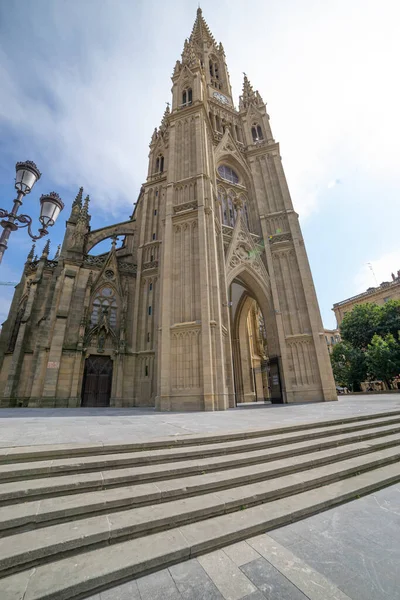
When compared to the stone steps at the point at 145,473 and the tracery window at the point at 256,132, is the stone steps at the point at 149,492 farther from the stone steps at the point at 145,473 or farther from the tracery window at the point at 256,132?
the tracery window at the point at 256,132

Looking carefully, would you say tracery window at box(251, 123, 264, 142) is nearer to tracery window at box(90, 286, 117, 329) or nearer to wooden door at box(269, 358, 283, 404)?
tracery window at box(90, 286, 117, 329)

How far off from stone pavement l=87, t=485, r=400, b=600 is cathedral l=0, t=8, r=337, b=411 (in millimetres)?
8577

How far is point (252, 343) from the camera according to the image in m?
23.9

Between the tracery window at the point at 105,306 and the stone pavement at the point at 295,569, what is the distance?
17.1 metres

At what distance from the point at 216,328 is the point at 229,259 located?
6.41 metres

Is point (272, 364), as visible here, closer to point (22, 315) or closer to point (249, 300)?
point (249, 300)

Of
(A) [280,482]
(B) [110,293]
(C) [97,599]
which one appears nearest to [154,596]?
(C) [97,599]

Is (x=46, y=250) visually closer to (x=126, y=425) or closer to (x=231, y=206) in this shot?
(x=231, y=206)

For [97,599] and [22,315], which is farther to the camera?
[22,315]

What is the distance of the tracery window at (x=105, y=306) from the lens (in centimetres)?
1800

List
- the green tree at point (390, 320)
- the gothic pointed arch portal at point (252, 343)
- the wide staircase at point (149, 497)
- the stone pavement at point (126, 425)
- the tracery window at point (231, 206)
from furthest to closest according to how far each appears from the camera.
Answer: the green tree at point (390, 320), the tracery window at point (231, 206), the gothic pointed arch portal at point (252, 343), the stone pavement at point (126, 425), the wide staircase at point (149, 497)

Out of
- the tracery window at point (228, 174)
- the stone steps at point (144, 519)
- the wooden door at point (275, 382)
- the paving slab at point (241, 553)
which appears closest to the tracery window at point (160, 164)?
the tracery window at point (228, 174)

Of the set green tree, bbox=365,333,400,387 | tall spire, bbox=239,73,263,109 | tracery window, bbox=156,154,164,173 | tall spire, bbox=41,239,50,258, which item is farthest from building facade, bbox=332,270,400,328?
tall spire, bbox=41,239,50,258

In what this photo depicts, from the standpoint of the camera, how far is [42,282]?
1925 cm
